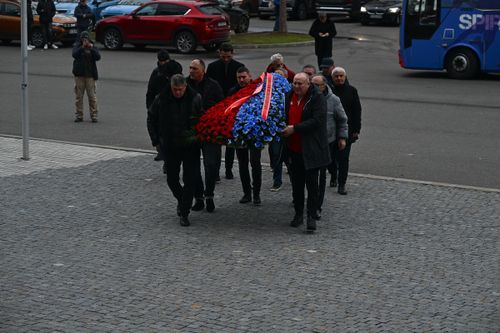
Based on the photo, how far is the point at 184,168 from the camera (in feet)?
39.5

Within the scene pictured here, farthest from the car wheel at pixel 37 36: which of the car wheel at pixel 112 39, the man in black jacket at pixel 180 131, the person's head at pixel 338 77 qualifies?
the man in black jacket at pixel 180 131

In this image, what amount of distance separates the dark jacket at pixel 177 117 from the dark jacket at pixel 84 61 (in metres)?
8.32

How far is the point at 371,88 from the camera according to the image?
25.4 meters

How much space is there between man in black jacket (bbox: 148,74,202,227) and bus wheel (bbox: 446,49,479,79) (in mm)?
16821

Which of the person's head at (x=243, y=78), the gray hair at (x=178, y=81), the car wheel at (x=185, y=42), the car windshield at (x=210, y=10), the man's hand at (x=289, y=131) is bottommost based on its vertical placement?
the car wheel at (x=185, y=42)

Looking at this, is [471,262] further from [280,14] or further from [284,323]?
[280,14]

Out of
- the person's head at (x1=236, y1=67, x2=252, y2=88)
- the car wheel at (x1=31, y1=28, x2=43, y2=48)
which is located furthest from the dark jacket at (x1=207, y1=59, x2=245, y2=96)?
the car wheel at (x1=31, y1=28, x2=43, y2=48)

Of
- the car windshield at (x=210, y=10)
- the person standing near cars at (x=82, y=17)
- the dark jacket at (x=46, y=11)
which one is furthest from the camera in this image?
the person standing near cars at (x=82, y=17)

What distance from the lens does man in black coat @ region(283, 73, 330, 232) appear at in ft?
37.8

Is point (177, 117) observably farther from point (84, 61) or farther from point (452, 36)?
point (452, 36)

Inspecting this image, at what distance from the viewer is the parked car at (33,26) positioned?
36188mm

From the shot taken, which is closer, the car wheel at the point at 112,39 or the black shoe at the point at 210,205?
the black shoe at the point at 210,205

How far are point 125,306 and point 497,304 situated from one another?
3.16 metres

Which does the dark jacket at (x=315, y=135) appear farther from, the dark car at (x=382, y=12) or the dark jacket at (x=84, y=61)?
the dark car at (x=382, y=12)
